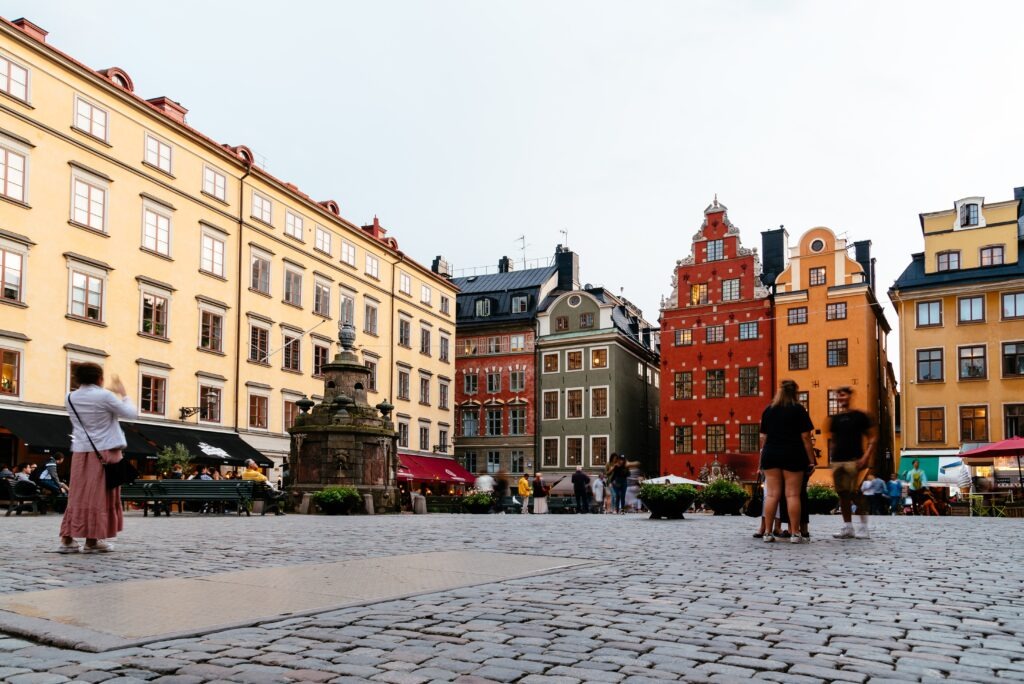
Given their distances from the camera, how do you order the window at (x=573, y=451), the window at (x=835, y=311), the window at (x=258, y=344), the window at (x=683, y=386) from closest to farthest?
the window at (x=258, y=344) < the window at (x=835, y=311) < the window at (x=683, y=386) < the window at (x=573, y=451)

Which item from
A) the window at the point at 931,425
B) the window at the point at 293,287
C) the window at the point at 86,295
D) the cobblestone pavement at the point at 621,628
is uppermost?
the window at the point at 293,287

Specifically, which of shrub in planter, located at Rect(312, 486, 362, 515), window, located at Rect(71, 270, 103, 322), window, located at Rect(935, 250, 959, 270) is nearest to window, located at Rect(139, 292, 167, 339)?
window, located at Rect(71, 270, 103, 322)

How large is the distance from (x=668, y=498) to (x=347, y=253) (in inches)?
1416

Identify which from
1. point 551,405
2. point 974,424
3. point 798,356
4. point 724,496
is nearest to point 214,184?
point 724,496

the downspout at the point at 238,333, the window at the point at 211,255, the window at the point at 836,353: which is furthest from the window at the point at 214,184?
the window at the point at 836,353

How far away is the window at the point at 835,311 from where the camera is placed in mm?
52750

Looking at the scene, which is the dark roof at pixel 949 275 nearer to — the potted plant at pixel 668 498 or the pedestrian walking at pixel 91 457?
the potted plant at pixel 668 498

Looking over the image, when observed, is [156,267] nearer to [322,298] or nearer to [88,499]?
[322,298]

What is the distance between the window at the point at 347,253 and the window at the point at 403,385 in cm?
753

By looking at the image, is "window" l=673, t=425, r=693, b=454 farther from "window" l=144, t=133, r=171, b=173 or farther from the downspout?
"window" l=144, t=133, r=171, b=173

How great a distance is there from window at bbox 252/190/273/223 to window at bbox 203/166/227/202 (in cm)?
213

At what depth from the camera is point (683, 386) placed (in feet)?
189

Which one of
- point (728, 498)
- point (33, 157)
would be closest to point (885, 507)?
point (728, 498)

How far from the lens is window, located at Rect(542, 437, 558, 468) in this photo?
62.6m
